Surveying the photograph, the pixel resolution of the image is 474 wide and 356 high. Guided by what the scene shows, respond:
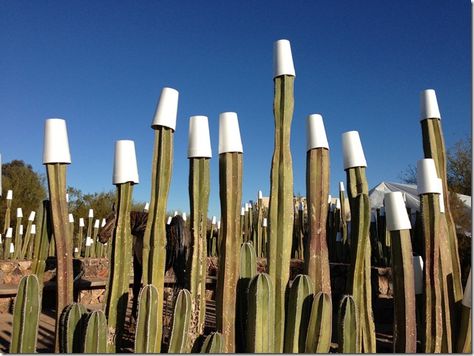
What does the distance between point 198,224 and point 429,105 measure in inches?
55.6

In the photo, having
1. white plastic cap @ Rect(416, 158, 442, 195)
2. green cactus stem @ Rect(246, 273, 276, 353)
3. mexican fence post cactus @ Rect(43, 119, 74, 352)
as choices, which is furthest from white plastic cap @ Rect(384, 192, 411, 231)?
mexican fence post cactus @ Rect(43, 119, 74, 352)

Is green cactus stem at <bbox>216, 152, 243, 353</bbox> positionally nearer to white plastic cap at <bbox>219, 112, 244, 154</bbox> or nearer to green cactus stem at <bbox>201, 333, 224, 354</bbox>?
white plastic cap at <bbox>219, 112, 244, 154</bbox>

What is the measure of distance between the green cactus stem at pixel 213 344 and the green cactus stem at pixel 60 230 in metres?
0.63

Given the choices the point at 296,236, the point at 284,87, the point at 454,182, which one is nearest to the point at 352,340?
the point at 284,87

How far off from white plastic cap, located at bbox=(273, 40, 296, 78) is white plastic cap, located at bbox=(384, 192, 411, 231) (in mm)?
754

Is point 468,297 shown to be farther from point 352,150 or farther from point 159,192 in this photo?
point 159,192

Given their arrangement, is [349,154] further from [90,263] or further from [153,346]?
[90,263]

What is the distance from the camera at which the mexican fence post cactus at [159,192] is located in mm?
1925

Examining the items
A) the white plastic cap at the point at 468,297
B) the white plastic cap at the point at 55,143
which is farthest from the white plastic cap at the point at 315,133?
→ the white plastic cap at the point at 55,143

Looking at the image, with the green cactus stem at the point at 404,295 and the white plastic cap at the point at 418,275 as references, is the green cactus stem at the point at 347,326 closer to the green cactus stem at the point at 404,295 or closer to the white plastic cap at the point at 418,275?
the green cactus stem at the point at 404,295

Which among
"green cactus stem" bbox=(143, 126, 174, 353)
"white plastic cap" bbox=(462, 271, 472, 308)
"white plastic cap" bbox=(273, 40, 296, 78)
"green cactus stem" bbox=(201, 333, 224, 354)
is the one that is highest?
"white plastic cap" bbox=(273, 40, 296, 78)

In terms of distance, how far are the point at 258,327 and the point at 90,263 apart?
6518 mm

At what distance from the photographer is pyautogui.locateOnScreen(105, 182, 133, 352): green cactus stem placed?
1920 millimetres

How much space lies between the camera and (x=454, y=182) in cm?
945
